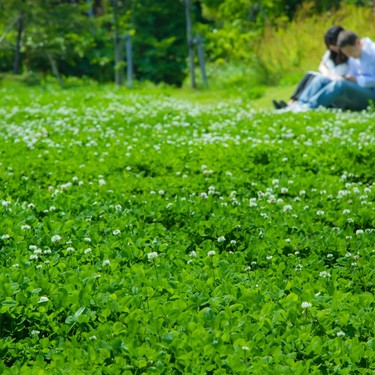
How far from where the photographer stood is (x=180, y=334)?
3.71m

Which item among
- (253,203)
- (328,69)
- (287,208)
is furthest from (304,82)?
(287,208)

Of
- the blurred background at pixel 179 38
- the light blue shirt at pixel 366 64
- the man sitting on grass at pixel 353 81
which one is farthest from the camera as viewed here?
the blurred background at pixel 179 38

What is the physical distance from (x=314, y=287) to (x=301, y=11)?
1995cm

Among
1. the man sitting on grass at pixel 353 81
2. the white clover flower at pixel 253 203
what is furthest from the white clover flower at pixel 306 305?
the man sitting on grass at pixel 353 81

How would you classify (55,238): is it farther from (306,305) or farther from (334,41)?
(334,41)

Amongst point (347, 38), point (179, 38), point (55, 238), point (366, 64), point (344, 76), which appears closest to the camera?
point (55, 238)

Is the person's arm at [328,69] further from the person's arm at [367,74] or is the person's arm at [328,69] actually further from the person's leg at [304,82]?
the person's arm at [367,74]

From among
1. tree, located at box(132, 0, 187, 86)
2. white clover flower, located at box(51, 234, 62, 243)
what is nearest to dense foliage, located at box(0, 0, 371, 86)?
tree, located at box(132, 0, 187, 86)

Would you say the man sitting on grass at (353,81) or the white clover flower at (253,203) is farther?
the man sitting on grass at (353,81)

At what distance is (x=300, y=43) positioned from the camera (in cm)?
1973

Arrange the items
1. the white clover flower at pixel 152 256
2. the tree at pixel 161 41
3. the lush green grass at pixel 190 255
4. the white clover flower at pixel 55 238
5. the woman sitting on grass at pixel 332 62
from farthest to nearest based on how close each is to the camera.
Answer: the tree at pixel 161 41, the woman sitting on grass at pixel 332 62, the white clover flower at pixel 55 238, the white clover flower at pixel 152 256, the lush green grass at pixel 190 255

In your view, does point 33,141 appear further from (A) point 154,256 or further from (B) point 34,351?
(B) point 34,351

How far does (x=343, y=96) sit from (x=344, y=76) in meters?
0.37

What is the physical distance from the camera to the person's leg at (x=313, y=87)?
13.0 m
